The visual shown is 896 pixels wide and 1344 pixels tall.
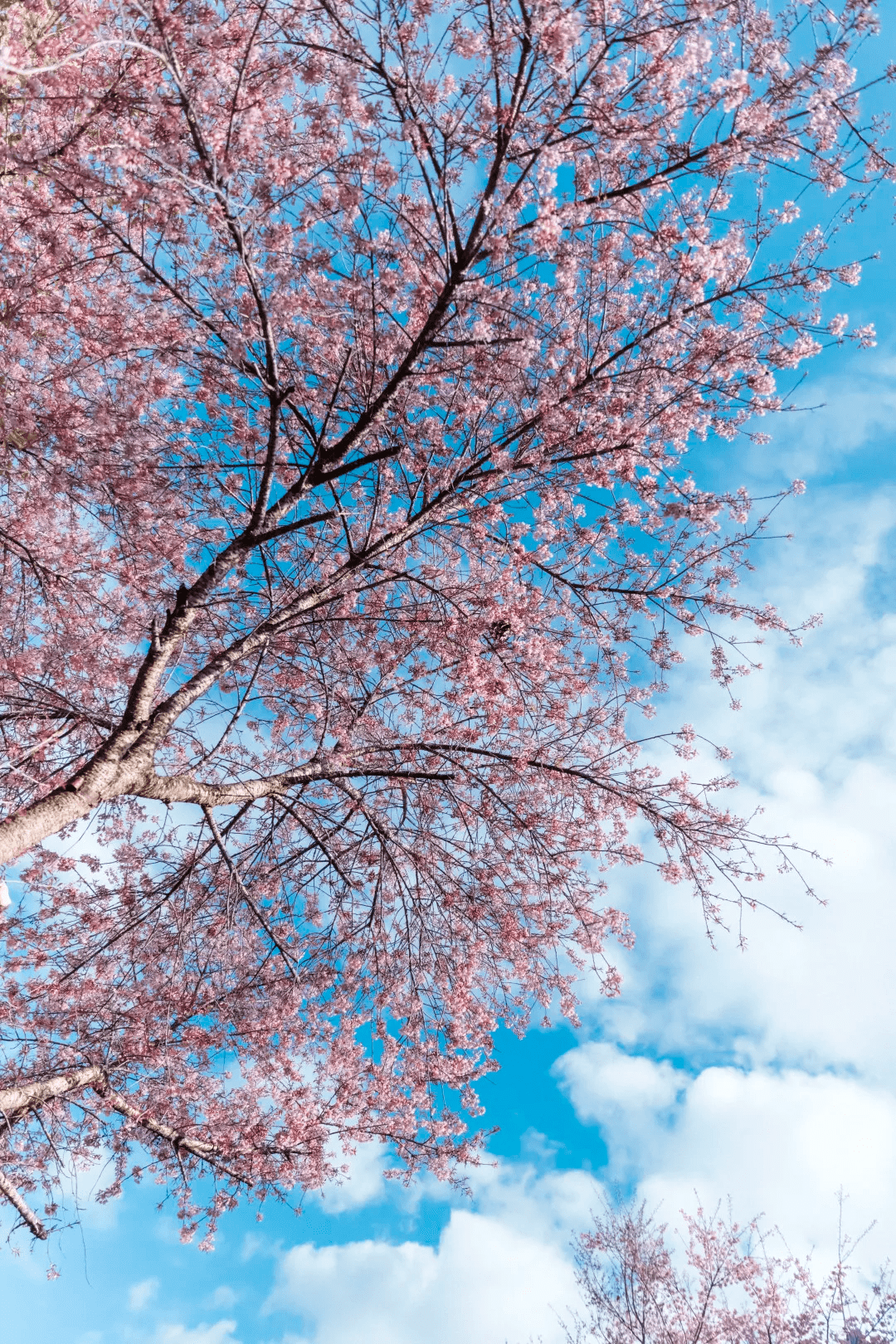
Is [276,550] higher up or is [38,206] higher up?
[38,206]

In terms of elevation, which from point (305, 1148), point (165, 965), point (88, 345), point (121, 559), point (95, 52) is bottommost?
point (305, 1148)

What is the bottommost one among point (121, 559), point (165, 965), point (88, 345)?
point (165, 965)

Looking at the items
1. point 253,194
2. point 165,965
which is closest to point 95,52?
point 253,194

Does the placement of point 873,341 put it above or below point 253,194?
above

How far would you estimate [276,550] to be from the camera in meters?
7.52

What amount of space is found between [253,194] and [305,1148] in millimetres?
9252

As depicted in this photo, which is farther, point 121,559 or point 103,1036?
point 121,559

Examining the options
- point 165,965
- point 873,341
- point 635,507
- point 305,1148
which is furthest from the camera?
point 305,1148

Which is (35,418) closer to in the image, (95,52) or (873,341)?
(95,52)

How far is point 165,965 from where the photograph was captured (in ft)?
24.4

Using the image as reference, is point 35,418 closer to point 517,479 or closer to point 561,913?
point 517,479

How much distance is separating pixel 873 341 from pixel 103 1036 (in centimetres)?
863

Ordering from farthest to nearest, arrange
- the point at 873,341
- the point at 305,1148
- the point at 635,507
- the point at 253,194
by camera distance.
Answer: the point at 305,1148
the point at 635,507
the point at 873,341
the point at 253,194

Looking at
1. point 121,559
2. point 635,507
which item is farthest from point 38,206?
point 635,507
